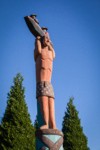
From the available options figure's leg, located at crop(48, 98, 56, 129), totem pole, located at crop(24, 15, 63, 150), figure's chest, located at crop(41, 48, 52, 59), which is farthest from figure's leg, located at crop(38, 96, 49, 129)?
figure's chest, located at crop(41, 48, 52, 59)

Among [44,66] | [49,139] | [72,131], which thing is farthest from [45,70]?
[72,131]

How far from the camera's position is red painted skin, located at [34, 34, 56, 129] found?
24.1 ft

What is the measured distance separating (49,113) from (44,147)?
927 millimetres

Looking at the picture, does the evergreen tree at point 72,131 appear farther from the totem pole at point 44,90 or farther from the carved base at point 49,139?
the carved base at point 49,139

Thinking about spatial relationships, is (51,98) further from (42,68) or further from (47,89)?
(42,68)

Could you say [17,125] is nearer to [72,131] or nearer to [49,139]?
[72,131]

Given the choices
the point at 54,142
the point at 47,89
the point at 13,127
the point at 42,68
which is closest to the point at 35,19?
the point at 42,68

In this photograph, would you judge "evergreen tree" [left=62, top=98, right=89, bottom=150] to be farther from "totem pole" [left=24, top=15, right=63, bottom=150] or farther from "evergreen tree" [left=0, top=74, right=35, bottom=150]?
"totem pole" [left=24, top=15, right=63, bottom=150]

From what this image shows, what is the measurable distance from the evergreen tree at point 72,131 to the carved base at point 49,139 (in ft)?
51.2

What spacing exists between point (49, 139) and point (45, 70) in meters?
1.80

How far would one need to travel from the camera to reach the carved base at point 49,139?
6.84 meters

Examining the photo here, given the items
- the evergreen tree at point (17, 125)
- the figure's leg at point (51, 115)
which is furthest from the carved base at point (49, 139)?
the evergreen tree at point (17, 125)

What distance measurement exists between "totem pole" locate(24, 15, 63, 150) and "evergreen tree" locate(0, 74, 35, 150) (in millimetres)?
10022

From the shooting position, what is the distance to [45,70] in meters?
7.79
